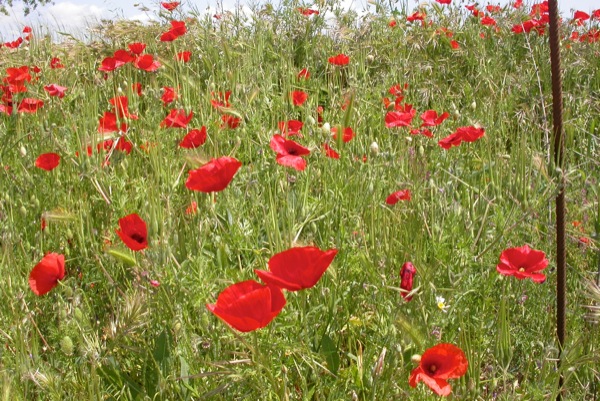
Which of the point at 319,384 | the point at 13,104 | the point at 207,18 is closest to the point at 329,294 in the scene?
the point at 319,384

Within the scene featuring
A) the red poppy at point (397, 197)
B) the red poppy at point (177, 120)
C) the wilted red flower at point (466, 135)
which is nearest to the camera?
the red poppy at point (397, 197)

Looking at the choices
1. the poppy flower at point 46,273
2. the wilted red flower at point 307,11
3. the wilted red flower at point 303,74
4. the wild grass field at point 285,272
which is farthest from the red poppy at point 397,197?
the wilted red flower at point 307,11

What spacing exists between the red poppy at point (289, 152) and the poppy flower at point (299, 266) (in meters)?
0.57

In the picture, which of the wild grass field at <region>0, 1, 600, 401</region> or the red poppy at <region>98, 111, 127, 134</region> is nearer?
the wild grass field at <region>0, 1, 600, 401</region>

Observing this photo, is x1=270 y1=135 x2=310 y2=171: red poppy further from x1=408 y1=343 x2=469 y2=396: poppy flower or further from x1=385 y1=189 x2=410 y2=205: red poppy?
x1=408 y1=343 x2=469 y2=396: poppy flower

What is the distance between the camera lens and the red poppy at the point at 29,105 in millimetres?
2680

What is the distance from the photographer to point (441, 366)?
3.85 feet

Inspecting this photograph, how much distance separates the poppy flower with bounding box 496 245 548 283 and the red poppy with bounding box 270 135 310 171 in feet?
1.72

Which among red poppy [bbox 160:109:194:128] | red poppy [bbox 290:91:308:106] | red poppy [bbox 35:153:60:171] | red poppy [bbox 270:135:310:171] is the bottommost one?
red poppy [bbox 35:153:60:171]

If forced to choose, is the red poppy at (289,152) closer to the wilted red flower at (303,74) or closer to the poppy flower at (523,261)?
the poppy flower at (523,261)

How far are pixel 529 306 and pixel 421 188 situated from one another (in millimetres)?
432

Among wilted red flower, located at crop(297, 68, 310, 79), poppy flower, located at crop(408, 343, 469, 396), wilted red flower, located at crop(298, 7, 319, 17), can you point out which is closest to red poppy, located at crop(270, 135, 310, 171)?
poppy flower, located at crop(408, 343, 469, 396)

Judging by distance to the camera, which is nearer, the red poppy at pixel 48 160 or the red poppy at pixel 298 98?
the red poppy at pixel 48 160

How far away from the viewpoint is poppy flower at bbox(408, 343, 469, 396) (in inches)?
44.6
